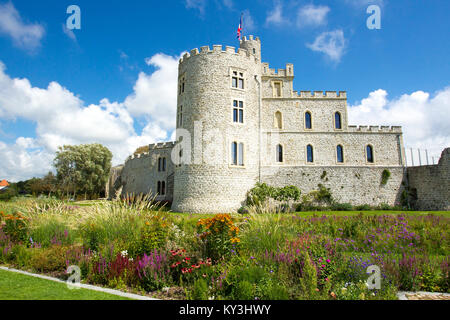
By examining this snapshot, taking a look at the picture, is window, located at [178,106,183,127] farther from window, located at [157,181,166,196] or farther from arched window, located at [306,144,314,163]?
arched window, located at [306,144,314,163]

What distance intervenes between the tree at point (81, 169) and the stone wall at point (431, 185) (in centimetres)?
3761

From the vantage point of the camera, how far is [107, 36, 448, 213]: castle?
18.9 m

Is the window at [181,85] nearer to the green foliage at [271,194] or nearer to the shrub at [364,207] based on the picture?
the green foliage at [271,194]

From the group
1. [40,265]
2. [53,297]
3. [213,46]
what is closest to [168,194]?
[213,46]

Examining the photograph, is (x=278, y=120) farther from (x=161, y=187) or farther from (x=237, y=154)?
(x=161, y=187)

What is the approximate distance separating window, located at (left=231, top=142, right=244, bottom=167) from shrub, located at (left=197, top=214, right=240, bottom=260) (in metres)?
13.6

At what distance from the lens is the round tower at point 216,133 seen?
61.3ft

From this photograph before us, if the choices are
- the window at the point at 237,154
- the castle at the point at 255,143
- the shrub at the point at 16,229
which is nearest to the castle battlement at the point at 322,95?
the castle at the point at 255,143

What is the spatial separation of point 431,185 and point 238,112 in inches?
660

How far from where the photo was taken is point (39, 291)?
454cm

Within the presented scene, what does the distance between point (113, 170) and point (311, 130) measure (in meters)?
28.1

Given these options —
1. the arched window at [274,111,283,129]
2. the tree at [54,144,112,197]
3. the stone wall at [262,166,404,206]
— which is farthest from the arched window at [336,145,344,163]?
the tree at [54,144,112,197]

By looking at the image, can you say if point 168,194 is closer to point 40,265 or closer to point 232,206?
point 232,206

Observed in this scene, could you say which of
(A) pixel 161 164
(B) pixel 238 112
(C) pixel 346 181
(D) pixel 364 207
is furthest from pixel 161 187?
(D) pixel 364 207
